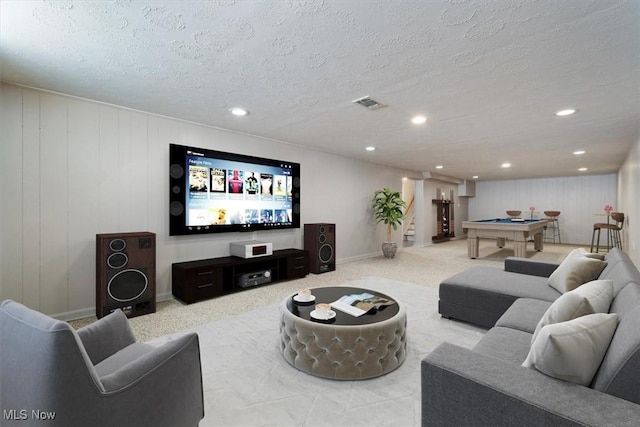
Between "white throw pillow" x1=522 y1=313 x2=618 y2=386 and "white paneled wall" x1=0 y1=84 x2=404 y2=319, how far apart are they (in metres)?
3.87

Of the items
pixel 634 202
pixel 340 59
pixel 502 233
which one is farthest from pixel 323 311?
pixel 502 233

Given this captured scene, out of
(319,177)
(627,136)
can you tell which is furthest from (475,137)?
(319,177)

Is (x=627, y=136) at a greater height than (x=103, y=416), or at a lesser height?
greater

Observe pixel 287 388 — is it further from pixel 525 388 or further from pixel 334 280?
pixel 334 280

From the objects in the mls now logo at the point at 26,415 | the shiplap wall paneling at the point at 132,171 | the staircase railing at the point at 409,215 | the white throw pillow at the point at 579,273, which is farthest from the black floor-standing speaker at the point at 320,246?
the staircase railing at the point at 409,215

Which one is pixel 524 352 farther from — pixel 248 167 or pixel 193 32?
pixel 248 167

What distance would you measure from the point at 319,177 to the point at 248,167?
1.66m

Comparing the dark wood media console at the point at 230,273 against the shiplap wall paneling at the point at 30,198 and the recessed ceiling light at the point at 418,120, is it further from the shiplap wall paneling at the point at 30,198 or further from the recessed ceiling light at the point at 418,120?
the recessed ceiling light at the point at 418,120

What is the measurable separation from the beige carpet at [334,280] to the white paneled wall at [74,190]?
535 millimetres

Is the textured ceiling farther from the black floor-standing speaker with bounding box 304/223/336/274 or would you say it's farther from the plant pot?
the plant pot

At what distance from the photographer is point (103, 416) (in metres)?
1.02

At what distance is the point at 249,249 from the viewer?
4105mm

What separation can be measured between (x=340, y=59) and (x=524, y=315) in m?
2.31

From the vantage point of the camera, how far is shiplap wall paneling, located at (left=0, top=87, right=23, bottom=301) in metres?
2.71
